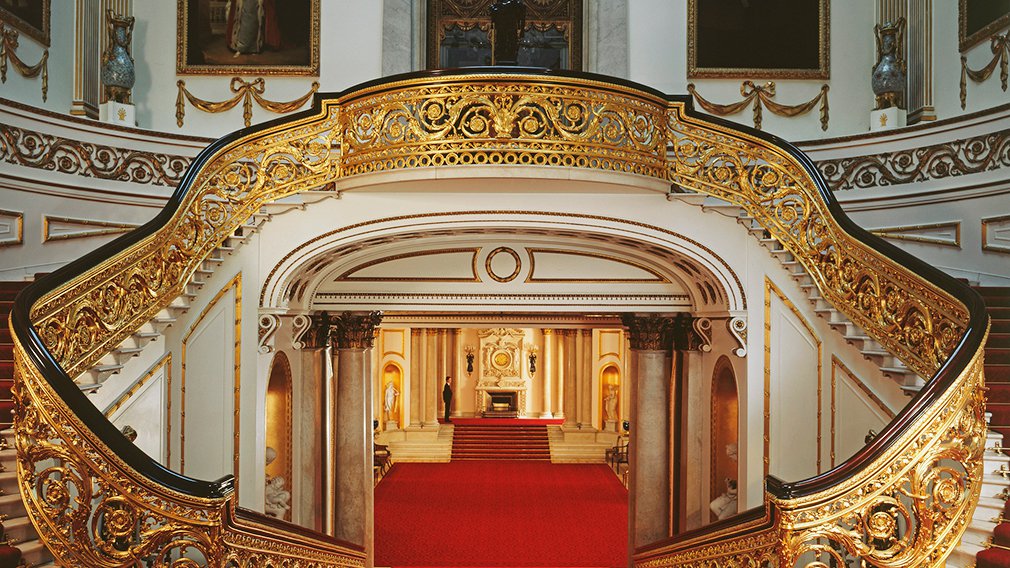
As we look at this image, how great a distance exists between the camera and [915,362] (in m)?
4.82

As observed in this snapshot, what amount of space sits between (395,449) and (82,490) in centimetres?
1604

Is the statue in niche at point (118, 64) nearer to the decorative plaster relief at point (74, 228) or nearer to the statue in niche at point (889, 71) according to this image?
the decorative plaster relief at point (74, 228)

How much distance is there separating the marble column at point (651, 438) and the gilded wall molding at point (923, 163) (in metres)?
2.60

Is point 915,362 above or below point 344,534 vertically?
above

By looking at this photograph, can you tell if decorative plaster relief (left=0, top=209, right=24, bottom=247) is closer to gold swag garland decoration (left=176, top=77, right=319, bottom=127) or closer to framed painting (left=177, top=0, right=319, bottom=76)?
gold swag garland decoration (left=176, top=77, right=319, bottom=127)

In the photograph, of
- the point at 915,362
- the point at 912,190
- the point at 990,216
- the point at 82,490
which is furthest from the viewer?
the point at 912,190

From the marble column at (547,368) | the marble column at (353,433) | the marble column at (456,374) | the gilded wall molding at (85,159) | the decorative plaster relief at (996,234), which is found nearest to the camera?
the decorative plaster relief at (996,234)

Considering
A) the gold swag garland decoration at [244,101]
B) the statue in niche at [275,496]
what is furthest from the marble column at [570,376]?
the statue in niche at [275,496]

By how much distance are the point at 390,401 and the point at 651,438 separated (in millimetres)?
11039

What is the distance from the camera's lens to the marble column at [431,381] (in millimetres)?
19844

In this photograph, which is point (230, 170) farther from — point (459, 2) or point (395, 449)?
point (395, 449)

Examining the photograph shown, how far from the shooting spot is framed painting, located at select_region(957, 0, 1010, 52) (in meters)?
7.52

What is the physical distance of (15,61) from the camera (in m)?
7.75

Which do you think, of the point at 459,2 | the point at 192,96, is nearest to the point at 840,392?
the point at 459,2
